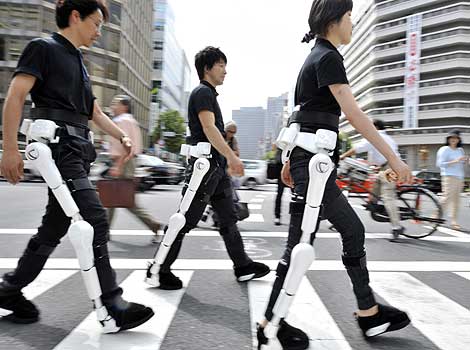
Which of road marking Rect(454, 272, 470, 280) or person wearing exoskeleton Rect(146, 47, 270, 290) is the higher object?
person wearing exoskeleton Rect(146, 47, 270, 290)

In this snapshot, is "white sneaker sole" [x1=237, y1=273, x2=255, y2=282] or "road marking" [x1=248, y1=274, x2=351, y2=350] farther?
"white sneaker sole" [x1=237, y1=273, x2=255, y2=282]

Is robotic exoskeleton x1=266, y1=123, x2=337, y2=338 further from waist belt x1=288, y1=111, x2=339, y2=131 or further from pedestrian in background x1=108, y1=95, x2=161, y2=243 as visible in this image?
pedestrian in background x1=108, y1=95, x2=161, y2=243

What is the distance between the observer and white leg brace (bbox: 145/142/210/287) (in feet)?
11.5

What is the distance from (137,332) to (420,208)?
Answer: 17.7 ft

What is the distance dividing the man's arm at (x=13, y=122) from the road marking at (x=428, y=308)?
2517mm

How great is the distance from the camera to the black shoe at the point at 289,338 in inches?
96.0

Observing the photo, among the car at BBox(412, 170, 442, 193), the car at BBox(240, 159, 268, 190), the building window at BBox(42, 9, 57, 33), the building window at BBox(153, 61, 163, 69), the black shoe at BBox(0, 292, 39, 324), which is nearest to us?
the black shoe at BBox(0, 292, 39, 324)

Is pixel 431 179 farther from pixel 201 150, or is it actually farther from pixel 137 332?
pixel 137 332

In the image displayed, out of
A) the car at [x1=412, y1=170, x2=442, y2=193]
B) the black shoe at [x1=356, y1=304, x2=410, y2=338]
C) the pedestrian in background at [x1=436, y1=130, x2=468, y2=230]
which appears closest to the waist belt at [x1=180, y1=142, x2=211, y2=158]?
the black shoe at [x1=356, y1=304, x2=410, y2=338]

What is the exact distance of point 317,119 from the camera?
2.58m

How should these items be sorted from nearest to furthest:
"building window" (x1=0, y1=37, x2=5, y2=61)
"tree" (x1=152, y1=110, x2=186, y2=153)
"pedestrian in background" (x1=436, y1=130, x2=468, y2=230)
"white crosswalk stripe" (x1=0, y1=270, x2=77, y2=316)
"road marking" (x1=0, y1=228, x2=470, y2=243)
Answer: "white crosswalk stripe" (x1=0, y1=270, x2=77, y2=316) → "road marking" (x1=0, y1=228, x2=470, y2=243) → "pedestrian in background" (x1=436, y1=130, x2=468, y2=230) → "building window" (x1=0, y1=37, x2=5, y2=61) → "tree" (x1=152, y1=110, x2=186, y2=153)

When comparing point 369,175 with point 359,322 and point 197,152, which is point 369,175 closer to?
point 197,152

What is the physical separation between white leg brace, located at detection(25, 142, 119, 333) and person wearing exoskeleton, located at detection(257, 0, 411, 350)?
92 centimetres

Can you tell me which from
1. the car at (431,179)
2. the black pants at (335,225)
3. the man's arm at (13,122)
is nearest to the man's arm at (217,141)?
the black pants at (335,225)
